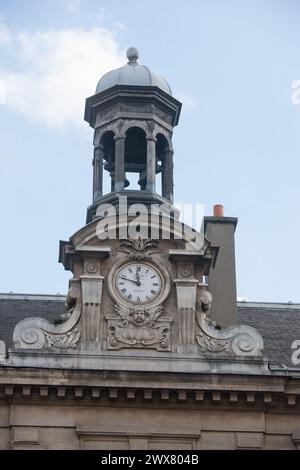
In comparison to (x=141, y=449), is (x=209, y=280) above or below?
above

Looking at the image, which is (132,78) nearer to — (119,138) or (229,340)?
(119,138)

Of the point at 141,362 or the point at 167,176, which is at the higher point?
the point at 167,176

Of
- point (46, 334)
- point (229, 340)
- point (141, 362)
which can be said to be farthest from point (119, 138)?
point (141, 362)

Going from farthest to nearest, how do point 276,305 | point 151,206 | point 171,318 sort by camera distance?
point 276,305 → point 151,206 → point 171,318

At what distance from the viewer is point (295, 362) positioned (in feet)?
91.6

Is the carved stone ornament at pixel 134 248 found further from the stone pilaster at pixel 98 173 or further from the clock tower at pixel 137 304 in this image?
the stone pilaster at pixel 98 173

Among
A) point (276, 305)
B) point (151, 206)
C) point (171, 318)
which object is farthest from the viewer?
point (276, 305)

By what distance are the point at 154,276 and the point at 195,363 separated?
1.99 m

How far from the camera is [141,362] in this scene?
86.0 ft

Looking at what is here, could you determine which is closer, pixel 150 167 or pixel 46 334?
pixel 46 334

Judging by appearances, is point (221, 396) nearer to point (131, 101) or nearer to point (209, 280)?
point (209, 280)

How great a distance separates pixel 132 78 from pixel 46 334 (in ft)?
22.0
